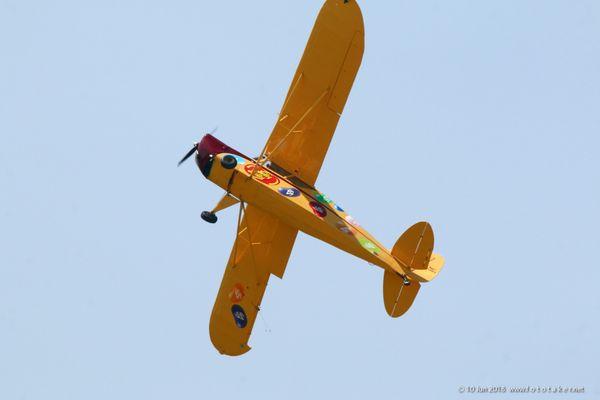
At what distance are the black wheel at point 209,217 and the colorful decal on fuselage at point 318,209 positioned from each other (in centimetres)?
202

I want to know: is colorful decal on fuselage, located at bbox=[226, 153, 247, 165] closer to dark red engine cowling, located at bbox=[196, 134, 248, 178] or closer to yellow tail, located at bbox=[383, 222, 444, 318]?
dark red engine cowling, located at bbox=[196, 134, 248, 178]

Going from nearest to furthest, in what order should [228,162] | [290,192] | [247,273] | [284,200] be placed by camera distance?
[228,162] < [284,200] < [290,192] < [247,273]

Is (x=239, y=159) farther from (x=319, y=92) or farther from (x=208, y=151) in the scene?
(x=319, y=92)

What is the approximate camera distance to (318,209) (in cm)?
1850

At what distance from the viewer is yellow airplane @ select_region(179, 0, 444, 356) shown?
18156mm

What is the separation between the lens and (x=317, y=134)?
744 inches

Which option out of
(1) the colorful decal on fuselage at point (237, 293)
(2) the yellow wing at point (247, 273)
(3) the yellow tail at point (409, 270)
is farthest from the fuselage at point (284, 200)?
(1) the colorful decal on fuselage at point (237, 293)

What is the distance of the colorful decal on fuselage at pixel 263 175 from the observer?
715 inches

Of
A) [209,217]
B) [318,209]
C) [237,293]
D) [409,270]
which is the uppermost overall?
[318,209]

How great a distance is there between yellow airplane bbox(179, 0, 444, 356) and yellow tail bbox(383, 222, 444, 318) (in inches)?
0.8

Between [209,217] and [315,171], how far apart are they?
97.5 inches

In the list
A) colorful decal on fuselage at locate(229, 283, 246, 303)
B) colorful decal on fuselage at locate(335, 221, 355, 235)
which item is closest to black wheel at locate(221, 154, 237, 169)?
colorful decal on fuselage at locate(335, 221, 355, 235)

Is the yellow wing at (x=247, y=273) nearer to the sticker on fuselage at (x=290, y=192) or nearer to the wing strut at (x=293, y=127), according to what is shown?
the sticker on fuselage at (x=290, y=192)

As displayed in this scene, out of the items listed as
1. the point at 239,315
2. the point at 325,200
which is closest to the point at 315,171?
the point at 325,200
